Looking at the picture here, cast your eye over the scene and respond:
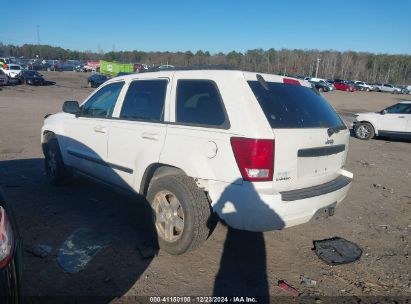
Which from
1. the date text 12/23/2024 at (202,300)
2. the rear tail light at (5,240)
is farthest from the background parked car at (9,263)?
the date text 12/23/2024 at (202,300)

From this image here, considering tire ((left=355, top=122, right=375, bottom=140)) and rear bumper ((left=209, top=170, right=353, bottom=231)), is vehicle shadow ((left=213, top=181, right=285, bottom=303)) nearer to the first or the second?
rear bumper ((left=209, top=170, right=353, bottom=231))

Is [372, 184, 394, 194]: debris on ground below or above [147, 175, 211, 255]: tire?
below

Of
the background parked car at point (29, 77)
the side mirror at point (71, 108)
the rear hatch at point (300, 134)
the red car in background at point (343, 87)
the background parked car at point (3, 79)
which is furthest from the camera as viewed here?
the red car in background at point (343, 87)

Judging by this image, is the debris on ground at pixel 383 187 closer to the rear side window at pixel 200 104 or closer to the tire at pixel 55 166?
the rear side window at pixel 200 104

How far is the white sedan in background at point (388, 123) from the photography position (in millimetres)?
12406

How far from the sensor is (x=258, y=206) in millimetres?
3193

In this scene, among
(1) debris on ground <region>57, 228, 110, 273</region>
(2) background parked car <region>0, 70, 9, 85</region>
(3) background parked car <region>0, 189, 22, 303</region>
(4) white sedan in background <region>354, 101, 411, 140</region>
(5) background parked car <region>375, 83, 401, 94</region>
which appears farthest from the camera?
(5) background parked car <region>375, 83, 401, 94</region>

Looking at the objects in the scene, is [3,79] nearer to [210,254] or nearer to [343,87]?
[210,254]

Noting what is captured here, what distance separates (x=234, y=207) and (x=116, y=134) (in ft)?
6.15

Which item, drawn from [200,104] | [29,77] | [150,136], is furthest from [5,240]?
[29,77]

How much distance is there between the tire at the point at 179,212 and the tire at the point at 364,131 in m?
11.4

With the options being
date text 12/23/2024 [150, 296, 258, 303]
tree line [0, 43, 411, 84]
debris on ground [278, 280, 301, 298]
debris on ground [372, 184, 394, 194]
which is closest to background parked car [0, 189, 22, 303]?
date text 12/23/2024 [150, 296, 258, 303]

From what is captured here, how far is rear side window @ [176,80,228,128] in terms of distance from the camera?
135 inches

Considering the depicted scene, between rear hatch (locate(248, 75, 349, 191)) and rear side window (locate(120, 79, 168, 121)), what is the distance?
42.1 inches
